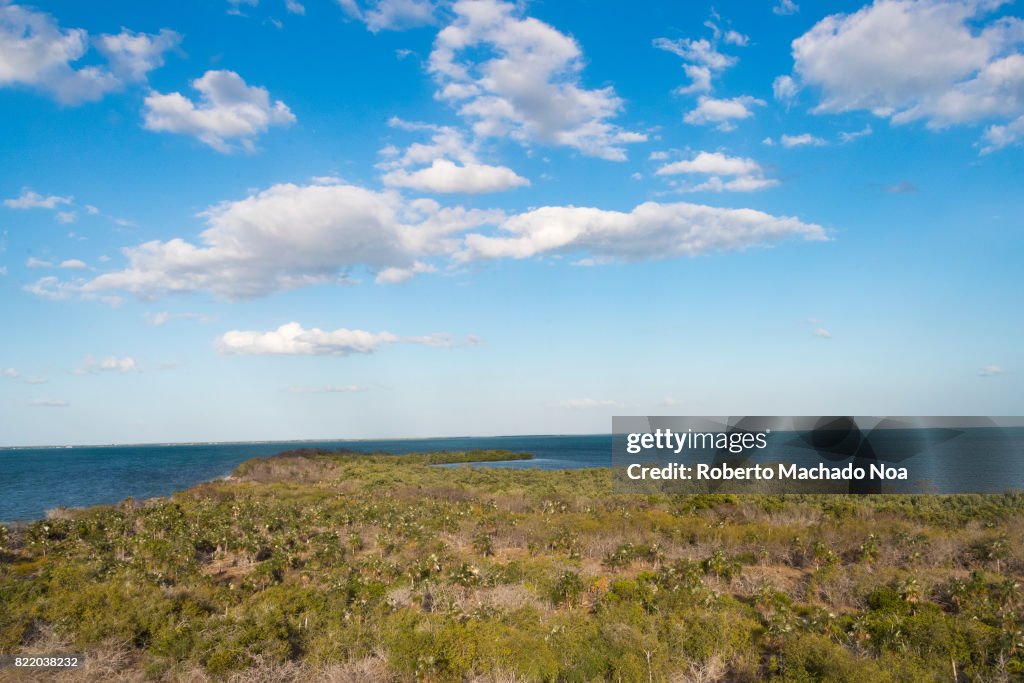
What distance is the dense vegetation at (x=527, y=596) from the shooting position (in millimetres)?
8984

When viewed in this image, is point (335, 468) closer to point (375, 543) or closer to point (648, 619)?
point (375, 543)

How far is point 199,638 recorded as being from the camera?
978 centimetres

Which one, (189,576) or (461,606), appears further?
(189,576)

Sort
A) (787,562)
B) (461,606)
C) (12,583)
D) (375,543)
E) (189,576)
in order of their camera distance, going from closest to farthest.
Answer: (461,606) → (12,583) → (189,576) → (787,562) → (375,543)

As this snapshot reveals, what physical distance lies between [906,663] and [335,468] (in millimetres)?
55861

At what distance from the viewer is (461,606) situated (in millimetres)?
11477

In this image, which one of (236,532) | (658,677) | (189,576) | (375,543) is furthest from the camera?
(236,532)

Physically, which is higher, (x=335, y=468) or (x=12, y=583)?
(x=12, y=583)

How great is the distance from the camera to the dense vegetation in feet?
29.5

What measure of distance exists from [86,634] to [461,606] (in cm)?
681

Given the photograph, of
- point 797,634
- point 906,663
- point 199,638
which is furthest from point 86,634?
point 906,663

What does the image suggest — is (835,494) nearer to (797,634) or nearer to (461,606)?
(797,634)

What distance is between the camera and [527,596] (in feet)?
39.7

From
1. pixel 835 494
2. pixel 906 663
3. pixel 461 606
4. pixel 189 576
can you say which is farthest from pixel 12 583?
pixel 835 494
